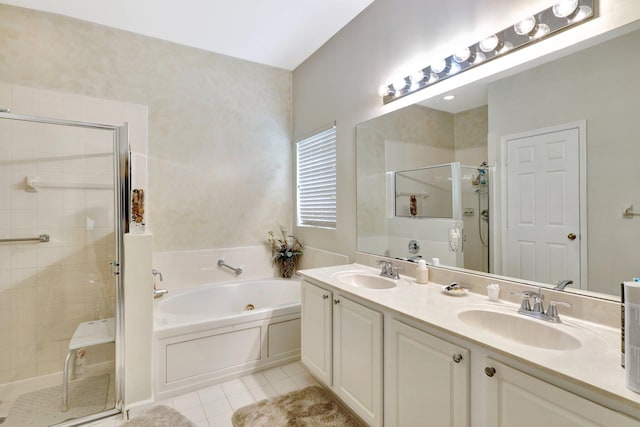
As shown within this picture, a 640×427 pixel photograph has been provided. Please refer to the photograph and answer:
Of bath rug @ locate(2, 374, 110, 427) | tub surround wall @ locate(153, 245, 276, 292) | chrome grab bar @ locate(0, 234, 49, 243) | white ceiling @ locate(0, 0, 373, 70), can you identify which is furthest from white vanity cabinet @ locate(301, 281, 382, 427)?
white ceiling @ locate(0, 0, 373, 70)

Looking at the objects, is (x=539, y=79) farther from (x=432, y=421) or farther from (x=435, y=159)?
(x=432, y=421)

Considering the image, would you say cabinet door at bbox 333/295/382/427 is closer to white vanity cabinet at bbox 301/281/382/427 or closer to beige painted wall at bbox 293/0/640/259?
white vanity cabinet at bbox 301/281/382/427

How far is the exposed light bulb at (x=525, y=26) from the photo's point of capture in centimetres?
144

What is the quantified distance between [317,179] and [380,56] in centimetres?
131

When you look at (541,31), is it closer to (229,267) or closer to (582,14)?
(582,14)

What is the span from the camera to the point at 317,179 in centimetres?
322

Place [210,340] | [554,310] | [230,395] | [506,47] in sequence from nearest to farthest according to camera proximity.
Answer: [554,310]
[506,47]
[230,395]
[210,340]

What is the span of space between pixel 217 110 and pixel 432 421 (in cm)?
311

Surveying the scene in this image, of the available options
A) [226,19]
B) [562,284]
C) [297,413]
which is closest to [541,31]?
[562,284]

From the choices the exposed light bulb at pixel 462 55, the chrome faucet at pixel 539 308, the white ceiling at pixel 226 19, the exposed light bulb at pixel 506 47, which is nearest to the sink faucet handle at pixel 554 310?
the chrome faucet at pixel 539 308

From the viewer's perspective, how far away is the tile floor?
1965 mm

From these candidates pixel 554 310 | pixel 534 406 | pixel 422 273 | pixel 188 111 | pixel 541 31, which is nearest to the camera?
pixel 534 406

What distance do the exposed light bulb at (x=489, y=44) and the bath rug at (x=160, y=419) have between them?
276cm

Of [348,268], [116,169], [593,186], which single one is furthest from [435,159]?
[116,169]
